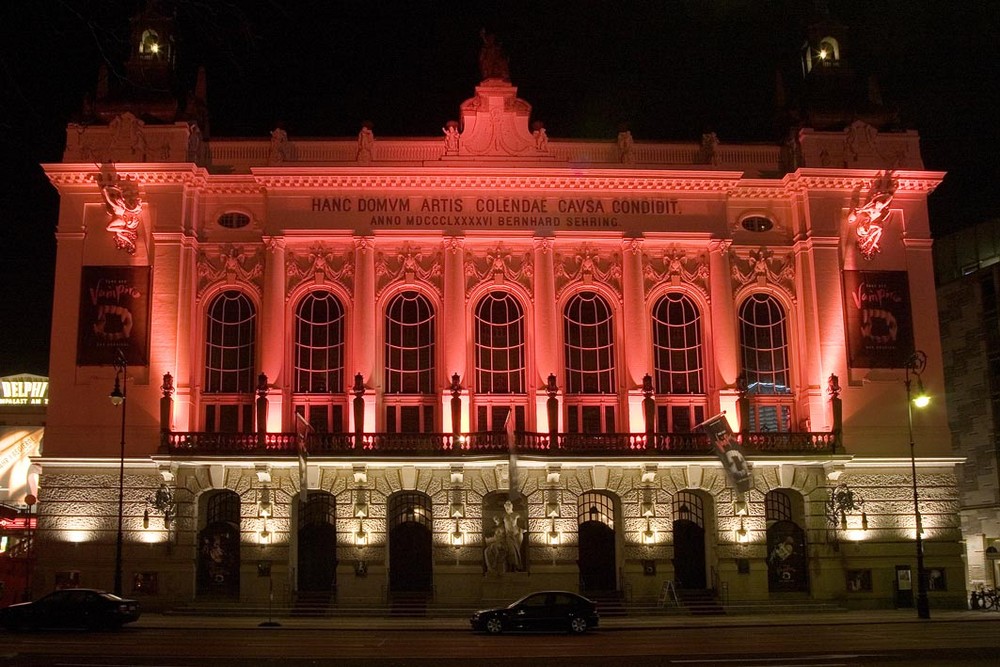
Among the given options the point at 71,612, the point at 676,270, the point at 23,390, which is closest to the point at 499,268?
the point at 676,270

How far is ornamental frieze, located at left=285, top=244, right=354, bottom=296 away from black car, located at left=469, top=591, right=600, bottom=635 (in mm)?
21504

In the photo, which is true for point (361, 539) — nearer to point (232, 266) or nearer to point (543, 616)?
point (232, 266)

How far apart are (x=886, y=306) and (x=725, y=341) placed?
785 centimetres

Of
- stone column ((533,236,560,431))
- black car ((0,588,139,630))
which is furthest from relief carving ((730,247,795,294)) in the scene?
black car ((0,588,139,630))

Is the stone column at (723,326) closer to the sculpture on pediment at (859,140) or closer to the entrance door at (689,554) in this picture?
the entrance door at (689,554)

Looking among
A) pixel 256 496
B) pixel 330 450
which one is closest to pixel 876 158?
pixel 330 450

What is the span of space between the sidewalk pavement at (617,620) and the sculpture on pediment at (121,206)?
55.8ft

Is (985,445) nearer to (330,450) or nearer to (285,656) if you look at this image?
(330,450)

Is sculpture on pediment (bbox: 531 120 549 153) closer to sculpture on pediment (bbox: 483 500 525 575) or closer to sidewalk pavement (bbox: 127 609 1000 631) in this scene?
sculpture on pediment (bbox: 483 500 525 575)

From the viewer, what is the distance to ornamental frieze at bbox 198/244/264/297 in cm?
5097

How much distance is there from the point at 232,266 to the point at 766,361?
25872 mm

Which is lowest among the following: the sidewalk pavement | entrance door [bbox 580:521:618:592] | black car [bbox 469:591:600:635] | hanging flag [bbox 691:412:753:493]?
the sidewalk pavement

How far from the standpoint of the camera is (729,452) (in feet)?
145

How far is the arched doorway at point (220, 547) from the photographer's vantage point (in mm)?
47406
